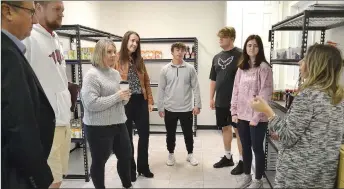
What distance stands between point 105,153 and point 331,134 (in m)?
1.52

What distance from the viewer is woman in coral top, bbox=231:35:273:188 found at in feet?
7.32

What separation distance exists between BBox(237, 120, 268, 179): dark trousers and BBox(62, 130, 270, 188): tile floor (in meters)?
0.27

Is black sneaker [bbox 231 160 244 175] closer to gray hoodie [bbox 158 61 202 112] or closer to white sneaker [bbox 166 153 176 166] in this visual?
white sneaker [bbox 166 153 176 166]

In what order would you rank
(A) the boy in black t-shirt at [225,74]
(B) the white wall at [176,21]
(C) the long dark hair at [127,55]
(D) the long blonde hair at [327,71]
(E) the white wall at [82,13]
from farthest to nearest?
(B) the white wall at [176,21] < (E) the white wall at [82,13] < (A) the boy in black t-shirt at [225,74] < (C) the long dark hair at [127,55] < (D) the long blonde hair at [327,71]

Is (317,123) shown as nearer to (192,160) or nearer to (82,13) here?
(192,160)

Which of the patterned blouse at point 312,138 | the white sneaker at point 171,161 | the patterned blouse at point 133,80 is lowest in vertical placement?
the white sneaker at point 171,161

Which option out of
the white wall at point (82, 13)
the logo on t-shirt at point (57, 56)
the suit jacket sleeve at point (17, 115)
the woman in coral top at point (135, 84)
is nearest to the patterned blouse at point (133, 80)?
the woman in coral top at point (135, 84)

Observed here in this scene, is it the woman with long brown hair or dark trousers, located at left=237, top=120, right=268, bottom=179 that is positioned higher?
the woman with long brown hair

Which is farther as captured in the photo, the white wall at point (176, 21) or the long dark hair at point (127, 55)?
the white wall at point (176, 21)

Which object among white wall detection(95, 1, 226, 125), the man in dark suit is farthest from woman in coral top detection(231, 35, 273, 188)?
white wall detection(95, 1, 226, 125)

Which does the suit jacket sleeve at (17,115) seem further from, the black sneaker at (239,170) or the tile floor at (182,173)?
the black sneaker at (239,170)

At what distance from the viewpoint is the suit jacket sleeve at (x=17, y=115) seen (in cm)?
92

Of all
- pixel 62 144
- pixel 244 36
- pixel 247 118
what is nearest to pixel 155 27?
pixel 244 36

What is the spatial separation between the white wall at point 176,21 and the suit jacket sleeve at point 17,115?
12.5ft
